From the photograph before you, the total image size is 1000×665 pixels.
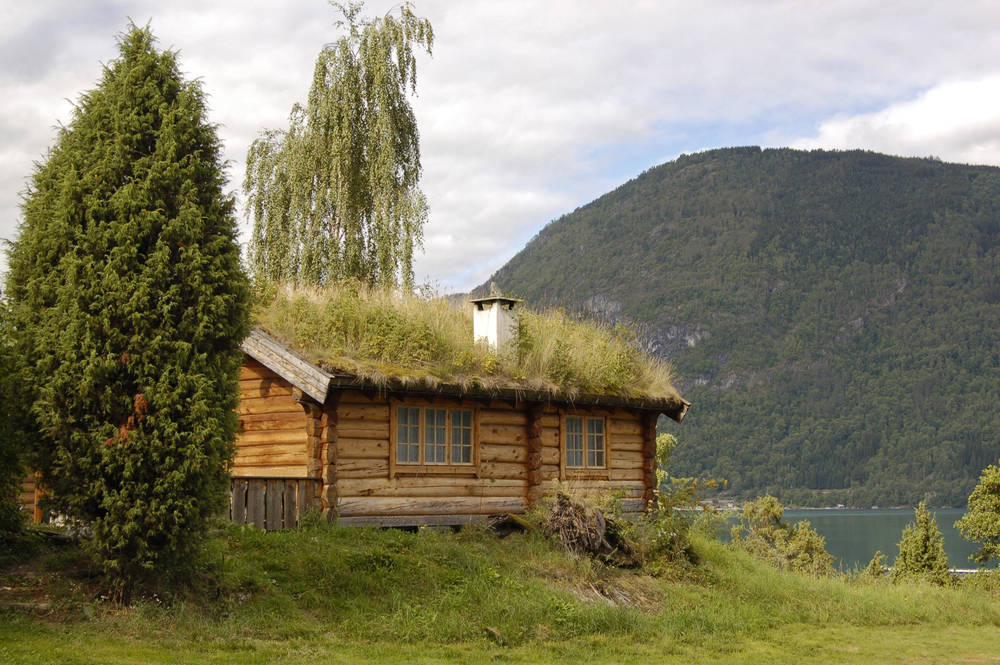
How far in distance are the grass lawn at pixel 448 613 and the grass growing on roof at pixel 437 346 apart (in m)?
2.96

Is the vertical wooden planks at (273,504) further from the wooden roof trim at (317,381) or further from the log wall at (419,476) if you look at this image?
the wooden roof trim at (317,381)

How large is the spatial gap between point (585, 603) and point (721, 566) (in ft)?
18.1

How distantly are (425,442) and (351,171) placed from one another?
1475 centimetres

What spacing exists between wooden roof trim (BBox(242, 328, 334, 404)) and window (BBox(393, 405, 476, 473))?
2.22m

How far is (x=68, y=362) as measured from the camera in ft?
39.3

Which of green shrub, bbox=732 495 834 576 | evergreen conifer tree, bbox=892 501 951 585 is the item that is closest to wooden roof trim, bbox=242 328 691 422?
evergreen conifer tree, bbox=892 501 951 585

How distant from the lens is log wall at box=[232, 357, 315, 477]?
1848 centimetres

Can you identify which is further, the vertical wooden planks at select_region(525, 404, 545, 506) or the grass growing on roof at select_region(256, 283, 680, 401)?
the vertical wooden planks at select_region(525, 404, 545, 506)

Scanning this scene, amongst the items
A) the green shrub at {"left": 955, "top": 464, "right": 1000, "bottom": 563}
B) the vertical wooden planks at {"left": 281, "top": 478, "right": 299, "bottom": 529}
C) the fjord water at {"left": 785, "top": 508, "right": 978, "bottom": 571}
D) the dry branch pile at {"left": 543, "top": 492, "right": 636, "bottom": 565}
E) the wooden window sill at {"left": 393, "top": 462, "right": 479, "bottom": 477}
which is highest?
the wooden window sill at {"left": 393, "top": 462, "right": 479, "bottom": 477}

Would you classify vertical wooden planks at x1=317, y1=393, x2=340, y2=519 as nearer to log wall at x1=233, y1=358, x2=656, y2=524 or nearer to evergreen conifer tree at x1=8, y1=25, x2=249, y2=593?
log wall at x1=233, y1=358, x2=656, y2=524

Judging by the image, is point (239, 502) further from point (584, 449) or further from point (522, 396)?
point (584, 449)

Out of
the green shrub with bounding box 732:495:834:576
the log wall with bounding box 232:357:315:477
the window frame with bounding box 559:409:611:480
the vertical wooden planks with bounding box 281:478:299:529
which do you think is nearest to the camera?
the vertical wooden planks with bounding box 281:478:299:529

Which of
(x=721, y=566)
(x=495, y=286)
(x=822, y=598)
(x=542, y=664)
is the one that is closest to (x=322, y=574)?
(x=542, y=664)

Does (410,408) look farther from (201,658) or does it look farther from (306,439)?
(201,658)
